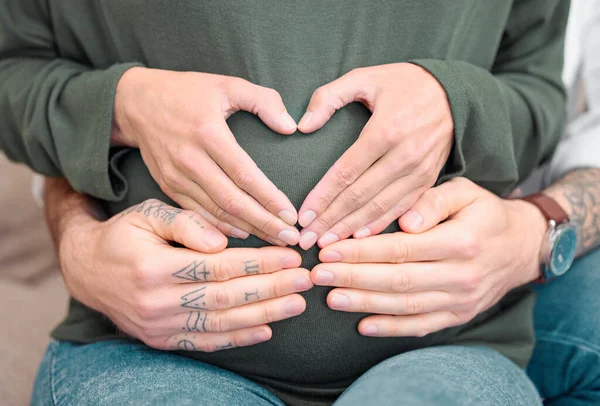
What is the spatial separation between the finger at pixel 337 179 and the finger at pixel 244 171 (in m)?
0.02

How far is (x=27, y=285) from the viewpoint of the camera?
146 centimetres

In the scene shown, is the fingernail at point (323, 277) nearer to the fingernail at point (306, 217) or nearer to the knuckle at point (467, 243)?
the fingernail at point (306, 217)

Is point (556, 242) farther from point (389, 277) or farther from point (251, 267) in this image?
point (251, 267)

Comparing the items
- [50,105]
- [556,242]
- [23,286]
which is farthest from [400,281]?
[23,286]

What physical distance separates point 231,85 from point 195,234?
0.21 metres

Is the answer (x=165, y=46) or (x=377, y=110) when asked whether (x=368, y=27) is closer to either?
(x=377, y=110)

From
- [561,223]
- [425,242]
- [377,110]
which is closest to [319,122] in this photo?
[377,110]

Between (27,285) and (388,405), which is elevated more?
(388,405)

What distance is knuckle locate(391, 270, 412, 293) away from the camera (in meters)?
0.72

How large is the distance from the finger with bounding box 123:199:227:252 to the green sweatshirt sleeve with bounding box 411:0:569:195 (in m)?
0.37

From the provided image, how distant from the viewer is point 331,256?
2.36 feet

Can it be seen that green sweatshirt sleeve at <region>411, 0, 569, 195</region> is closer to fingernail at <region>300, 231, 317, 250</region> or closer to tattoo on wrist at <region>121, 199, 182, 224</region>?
fingernail at <region>300, 231, 317, 250</region>

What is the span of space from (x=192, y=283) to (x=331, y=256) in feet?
0.64

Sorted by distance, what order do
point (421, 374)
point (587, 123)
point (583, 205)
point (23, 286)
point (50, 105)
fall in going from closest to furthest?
point (421, 374) < point (50, 105) < point (583, 205) < point (587, 123) < point (23, 286)
